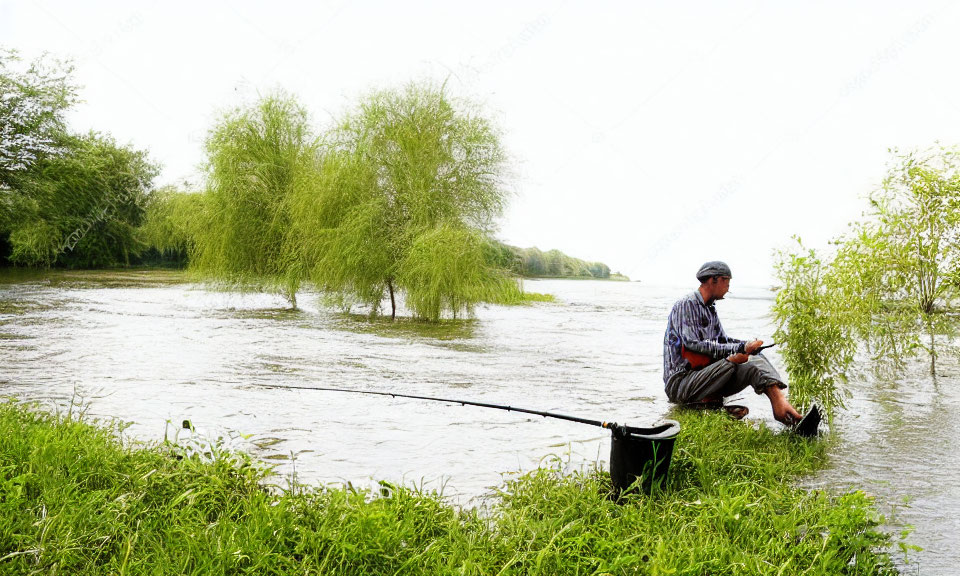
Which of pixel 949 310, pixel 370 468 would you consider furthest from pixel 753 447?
pixel 949 310

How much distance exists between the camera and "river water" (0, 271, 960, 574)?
5320mm

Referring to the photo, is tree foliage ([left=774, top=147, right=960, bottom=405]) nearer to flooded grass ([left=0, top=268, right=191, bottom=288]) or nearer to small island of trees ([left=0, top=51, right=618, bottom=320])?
small island of trees ([left=0, top=51, right=618, bottom=320])

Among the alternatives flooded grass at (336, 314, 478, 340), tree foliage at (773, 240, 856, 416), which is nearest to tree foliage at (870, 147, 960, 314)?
tree foliage at (773, 240, 856, 416)

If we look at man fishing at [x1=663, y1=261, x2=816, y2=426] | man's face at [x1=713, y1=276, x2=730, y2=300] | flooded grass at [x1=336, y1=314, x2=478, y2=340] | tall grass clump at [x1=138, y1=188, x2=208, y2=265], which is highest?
tall grass clump at [x1=138, y1=188, x2=208, y2=265]

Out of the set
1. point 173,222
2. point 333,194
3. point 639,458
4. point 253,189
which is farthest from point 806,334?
point 173,222

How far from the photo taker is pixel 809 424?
6113 mm

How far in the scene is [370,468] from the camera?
5.37 metres

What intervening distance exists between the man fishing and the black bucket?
6.39 feet

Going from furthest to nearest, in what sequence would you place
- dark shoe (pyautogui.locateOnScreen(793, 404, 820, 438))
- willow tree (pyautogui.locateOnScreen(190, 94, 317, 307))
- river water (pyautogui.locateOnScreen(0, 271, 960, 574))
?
1. willow tree (pyautogui.locateOnScreen(190, 94, 317, 307))
2. dark shoe (pyautogui.locateOnScreen(793, 404, 820, 438))
3. river water (pyautogui.locateOnScreen(0, 271, 960, 574))

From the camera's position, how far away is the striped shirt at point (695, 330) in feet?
21.5

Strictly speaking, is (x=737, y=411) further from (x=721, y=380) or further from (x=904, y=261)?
(x=904, y=261)

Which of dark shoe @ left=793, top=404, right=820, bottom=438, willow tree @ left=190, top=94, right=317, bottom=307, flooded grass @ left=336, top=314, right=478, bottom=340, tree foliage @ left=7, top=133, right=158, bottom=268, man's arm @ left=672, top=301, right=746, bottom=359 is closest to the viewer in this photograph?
A: dark shoe @ left=793, top=404, right=820, bottom=438

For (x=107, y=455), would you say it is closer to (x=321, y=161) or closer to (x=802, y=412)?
(x=802, y=412)

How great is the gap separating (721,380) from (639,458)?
239cm
